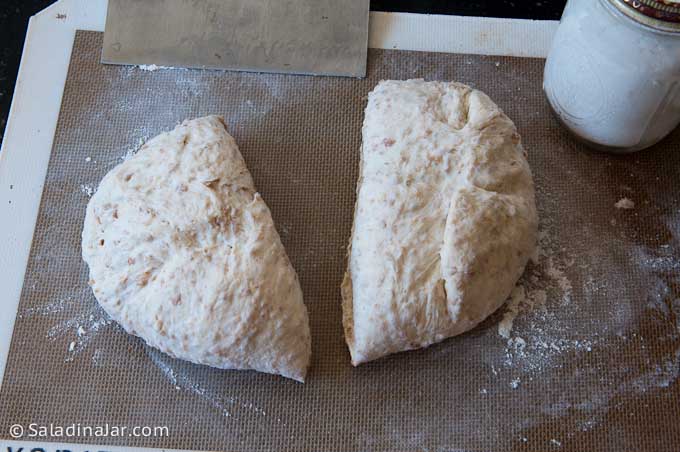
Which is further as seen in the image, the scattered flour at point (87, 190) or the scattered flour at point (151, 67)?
the scattered flour at point (151, 67)

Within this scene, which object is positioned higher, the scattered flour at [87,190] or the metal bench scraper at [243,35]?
the metal bench scraper at [243,35]

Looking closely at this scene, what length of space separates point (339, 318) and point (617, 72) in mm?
866

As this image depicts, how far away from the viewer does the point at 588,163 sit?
5.91 feet

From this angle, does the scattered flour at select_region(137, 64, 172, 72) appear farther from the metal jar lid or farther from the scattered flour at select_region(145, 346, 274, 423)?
the metal jar lid

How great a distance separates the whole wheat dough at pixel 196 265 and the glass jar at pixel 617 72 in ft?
2.70

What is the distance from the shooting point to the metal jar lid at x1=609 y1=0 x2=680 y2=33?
132 cm

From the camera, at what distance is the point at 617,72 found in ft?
4.86

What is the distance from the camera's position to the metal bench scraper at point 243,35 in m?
1.88

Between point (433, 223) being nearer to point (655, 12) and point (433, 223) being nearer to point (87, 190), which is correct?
point (655, 12)

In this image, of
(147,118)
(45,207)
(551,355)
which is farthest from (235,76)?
(551,355)

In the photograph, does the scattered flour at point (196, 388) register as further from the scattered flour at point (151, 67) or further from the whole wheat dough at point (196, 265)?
the scattered flour at point (151, 67)

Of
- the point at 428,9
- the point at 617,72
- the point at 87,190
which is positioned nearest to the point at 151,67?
the point at 87,190

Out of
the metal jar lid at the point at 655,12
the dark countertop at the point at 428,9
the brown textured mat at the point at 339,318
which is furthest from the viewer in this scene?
the dark countertop at the point at 428,9

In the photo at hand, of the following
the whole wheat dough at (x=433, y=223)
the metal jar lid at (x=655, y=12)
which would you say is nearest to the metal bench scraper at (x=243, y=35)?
the whole wheat dough at (x=433, y=223)
